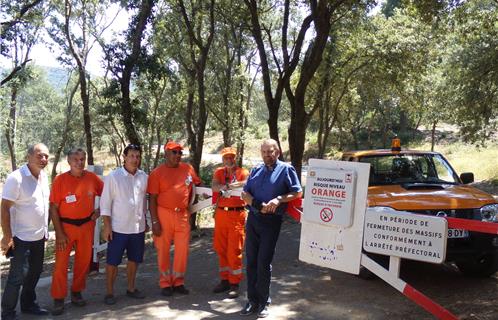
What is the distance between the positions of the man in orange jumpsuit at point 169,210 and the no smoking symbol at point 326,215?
185cm

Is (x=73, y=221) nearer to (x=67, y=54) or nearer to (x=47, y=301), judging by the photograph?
(x=47, y=301)

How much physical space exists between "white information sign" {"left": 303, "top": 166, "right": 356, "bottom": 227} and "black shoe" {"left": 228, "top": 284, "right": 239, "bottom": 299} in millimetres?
1547

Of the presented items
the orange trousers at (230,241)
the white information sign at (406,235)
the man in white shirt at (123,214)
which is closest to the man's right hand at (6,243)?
the man in white shirt at (123,214)

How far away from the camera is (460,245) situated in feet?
18.6

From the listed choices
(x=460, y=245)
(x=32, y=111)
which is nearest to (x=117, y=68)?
(x=460, y=245)

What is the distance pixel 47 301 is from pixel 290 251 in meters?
4.07

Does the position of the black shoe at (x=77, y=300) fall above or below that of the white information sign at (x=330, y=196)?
below

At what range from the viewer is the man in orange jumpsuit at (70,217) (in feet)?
17.4

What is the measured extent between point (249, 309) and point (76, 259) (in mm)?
2052

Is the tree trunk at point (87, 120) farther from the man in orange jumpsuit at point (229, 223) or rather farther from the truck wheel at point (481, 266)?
the truck wheel at point (481, 266)

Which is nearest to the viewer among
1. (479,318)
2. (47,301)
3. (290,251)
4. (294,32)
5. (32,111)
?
(479,318)

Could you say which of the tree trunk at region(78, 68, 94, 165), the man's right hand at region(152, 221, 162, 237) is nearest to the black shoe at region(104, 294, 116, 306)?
the man's right hand at region(152, 221, 162, 237)

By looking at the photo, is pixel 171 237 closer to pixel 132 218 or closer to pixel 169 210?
pixel 169 210

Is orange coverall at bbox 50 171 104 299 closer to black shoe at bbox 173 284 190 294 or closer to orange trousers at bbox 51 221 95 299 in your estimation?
orange trousers at bbox 51 221 95 299
